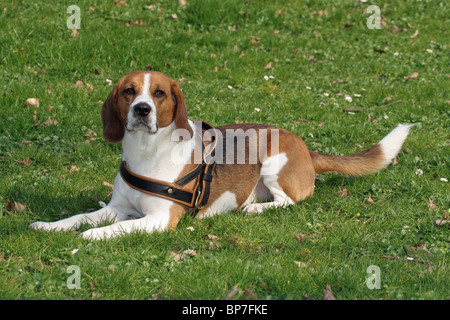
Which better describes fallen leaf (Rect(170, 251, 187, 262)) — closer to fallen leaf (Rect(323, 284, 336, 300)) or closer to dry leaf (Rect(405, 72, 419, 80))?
fallen leaf (Rect(323, 284, 336, 300))

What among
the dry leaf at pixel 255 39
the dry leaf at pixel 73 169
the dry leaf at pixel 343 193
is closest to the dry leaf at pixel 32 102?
the dry leaf at pixel 73 169

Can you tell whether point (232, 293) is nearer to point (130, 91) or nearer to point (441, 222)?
point (130, 91)

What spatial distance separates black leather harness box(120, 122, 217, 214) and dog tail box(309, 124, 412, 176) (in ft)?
4.04

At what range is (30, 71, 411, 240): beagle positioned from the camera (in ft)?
14.1

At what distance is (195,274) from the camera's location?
3619 millimetres

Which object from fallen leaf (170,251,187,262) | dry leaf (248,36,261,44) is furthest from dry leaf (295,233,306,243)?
dry leaf (248,36,261,44)

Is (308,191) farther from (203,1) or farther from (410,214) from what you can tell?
(203,1)

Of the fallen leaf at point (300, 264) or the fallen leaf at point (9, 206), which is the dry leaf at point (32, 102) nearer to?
the fallen leaf at point (9, 206)

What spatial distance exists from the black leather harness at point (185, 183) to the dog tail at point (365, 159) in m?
1.23

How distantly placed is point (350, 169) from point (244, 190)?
116 cm

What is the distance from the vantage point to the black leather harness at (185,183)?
4457 millimetres

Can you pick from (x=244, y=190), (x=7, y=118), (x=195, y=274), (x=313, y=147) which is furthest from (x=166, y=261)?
(x=7, y=118)

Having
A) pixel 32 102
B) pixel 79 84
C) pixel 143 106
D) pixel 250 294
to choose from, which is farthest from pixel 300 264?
pixel 79 84

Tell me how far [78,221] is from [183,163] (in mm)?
990
